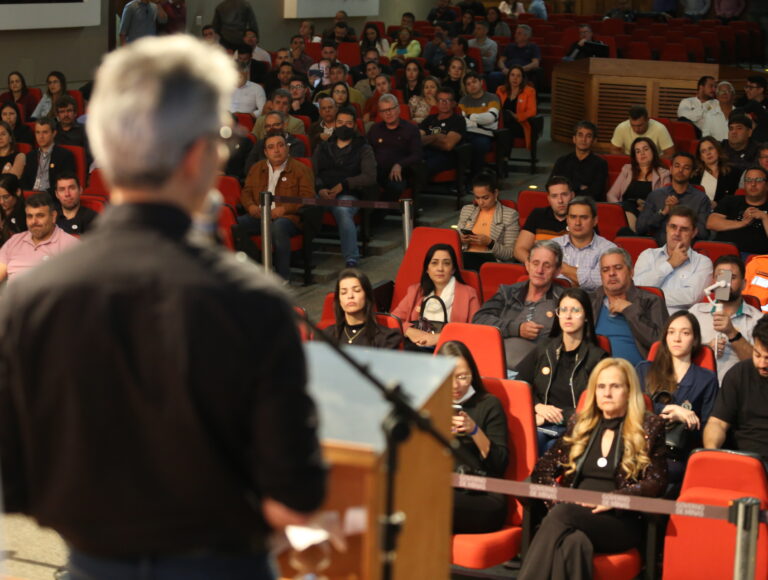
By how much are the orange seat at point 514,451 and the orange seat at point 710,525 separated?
1.73ft

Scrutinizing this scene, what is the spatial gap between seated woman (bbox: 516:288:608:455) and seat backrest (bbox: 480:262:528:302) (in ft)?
3.32

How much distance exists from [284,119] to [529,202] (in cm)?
245

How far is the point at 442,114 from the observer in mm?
8828

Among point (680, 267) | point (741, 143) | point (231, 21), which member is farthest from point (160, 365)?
point (231, 21)

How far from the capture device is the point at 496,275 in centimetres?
573

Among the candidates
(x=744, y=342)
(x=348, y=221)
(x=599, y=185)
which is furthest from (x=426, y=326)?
(x=599, y=185)

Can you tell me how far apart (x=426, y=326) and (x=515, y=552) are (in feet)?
5.64

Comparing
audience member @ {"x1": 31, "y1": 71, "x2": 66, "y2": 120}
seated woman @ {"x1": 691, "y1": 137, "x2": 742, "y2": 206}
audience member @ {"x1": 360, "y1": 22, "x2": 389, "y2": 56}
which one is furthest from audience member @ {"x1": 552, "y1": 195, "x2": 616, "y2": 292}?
audience member @ {"x1": 360, "y1": 22, "x2": 389, "y2": 56}

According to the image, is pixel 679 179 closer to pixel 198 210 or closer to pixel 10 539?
pixel 10 539

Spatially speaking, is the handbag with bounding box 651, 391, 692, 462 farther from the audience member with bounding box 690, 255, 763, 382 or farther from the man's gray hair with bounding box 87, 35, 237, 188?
the man's gray hair with bounding box 87, 35, 237, 188

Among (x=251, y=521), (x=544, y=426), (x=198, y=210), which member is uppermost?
(x=198, y=210)

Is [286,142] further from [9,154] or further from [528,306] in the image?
[528,306]

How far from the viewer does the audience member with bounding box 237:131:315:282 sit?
6.90 metres

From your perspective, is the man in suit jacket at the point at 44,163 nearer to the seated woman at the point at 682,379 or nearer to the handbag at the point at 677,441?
the seated woman at the point at 682,379
